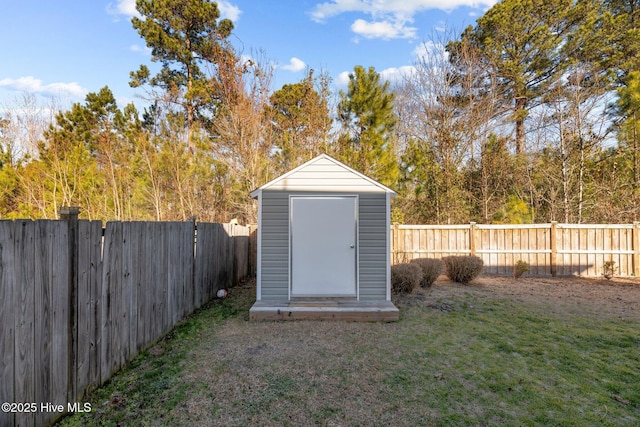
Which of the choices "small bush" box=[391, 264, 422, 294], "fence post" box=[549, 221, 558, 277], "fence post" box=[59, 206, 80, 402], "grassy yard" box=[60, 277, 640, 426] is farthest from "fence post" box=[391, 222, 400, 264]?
"fence post" box=[59, 206, 80, 402]

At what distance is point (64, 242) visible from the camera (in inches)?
96.5

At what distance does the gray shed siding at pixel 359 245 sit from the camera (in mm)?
5840

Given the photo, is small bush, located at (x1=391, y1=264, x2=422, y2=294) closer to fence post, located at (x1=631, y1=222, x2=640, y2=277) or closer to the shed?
the shed

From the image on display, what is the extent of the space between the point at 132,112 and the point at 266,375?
1419 cm

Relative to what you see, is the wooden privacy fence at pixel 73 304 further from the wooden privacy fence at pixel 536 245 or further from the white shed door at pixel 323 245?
the wooden privacy fence at pixel 536 245

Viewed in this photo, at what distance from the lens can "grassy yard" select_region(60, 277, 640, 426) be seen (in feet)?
8.50

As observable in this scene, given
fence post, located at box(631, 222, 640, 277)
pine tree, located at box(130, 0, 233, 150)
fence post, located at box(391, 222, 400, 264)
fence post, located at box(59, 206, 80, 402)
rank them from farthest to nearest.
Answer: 1. pine tree, located at box(130, 0, 233, 150)
2. fence post, located at box(391, 222, 400, 264)
3. fence post, located at box(631, 222, 640, 277)
4. fence post, located at box(59, 206, 80, 402)

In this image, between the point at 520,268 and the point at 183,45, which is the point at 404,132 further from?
the point at 183,45

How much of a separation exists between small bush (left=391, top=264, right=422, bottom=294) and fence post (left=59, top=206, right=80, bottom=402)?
564 cm

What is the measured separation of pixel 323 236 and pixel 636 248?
9028 mm

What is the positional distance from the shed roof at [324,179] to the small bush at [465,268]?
364 centimetres

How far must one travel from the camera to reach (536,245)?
30.9ft

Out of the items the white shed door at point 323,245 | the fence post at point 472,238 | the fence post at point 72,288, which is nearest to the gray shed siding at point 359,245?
the white shed door at point 323,245

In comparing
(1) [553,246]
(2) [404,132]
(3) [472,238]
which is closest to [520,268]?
(1) [553,246]
